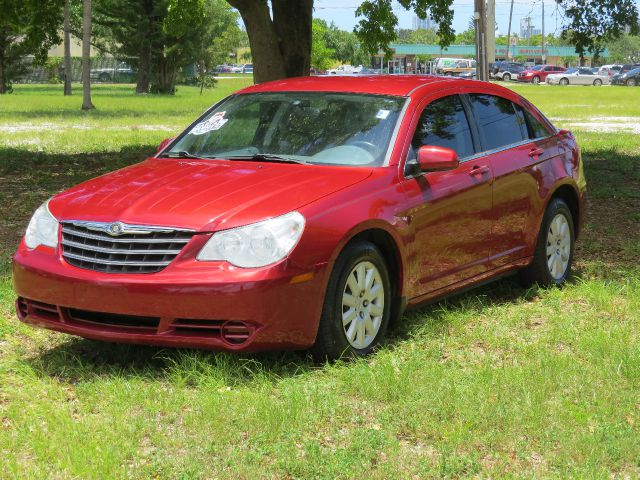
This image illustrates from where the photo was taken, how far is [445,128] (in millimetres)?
6797

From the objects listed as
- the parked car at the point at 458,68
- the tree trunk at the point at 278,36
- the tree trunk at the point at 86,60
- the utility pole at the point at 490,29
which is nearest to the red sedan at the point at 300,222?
the tree trunk at the point at 278,36

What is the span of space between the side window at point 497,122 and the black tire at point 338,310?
5.80ft

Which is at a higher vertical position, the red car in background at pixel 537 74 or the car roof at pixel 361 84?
the red car in background at pixel 537 74

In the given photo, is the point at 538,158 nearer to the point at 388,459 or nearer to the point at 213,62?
the point at 388,459

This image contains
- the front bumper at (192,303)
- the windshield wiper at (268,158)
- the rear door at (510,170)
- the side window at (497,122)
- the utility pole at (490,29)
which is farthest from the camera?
the utility pole at (490,29)

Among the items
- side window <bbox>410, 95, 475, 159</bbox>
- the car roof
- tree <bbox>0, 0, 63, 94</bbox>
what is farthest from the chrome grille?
tree <bbox>0, 0, 63, 94</bbox>

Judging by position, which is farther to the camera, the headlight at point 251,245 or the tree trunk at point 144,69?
the tree trunk at point 144,69

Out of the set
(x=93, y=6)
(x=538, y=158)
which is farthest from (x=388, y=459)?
(x=93, y=6)

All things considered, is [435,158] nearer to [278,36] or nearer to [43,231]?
[43,231]

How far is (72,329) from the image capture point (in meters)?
5.60

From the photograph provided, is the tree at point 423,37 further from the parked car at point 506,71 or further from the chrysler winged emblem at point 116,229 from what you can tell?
the chrysler winged emblem at point 116,229

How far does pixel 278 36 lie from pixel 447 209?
1006 centimetres

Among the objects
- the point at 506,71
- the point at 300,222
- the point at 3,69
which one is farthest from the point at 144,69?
the point at 300,222

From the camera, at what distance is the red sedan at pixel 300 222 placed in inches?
208
